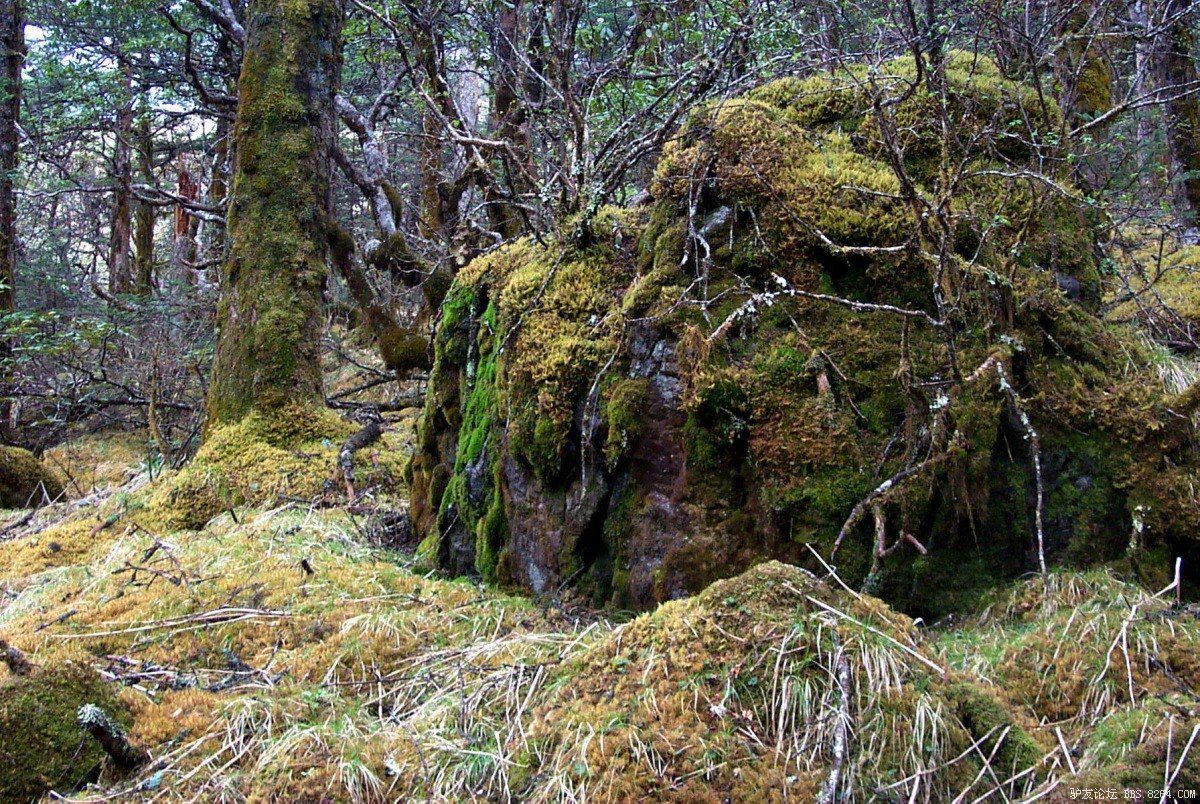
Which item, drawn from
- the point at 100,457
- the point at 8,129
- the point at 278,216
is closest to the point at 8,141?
the point at 8,129

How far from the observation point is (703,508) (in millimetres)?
3510

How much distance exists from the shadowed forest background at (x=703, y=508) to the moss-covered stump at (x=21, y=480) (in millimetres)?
2289

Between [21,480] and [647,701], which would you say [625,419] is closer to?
[647,701]

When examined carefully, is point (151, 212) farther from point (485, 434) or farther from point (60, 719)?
point (60, 719)

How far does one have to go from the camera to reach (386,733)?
8.37 ft

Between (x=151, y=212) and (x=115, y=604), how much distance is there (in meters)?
15.3

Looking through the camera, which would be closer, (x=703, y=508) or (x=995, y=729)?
(x=995, y=729)

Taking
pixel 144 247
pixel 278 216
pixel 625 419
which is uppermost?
pixel 144 247

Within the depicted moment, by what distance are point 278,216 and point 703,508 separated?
15.7 ft

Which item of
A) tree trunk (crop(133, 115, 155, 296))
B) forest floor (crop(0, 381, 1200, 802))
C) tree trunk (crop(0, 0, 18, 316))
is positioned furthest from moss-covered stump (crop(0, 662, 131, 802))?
tree trunk (crop(133, 115, 155, 296))

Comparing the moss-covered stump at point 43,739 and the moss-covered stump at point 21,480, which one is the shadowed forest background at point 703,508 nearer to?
the moss-covered stump at point 43,739

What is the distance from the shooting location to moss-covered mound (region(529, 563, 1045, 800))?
2.04m

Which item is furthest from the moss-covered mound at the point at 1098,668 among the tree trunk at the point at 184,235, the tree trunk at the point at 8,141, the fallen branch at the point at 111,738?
the tree trunk at the point at 184,235

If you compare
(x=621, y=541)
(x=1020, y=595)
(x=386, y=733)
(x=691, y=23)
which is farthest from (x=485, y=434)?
(x=691, y=23)
